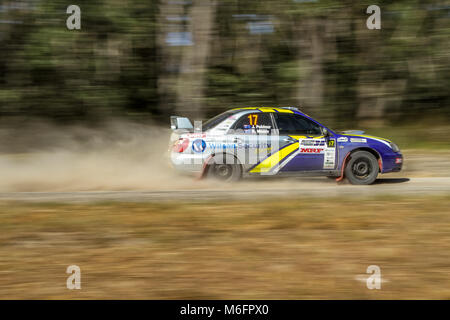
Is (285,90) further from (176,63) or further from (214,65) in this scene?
(176,63)

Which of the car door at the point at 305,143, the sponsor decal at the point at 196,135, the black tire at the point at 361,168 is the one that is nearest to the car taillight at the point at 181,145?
the sponsor decal at the point at 196,135

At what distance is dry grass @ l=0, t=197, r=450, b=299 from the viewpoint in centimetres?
518

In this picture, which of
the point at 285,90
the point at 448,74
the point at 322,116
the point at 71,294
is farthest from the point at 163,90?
the point at 71,294

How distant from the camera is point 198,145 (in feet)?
32.5

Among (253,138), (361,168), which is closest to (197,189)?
(253,138)

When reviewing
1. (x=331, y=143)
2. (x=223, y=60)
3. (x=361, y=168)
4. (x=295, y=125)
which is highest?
(x=223, y=60)

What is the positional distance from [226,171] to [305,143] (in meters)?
1.71

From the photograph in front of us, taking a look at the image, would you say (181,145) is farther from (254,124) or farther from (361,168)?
(361,168)

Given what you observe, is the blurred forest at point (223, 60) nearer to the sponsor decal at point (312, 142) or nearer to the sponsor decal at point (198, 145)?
the sponsor decal at point (198, 145)

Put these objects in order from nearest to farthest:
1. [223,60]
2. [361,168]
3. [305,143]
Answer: [305,143]
[361,168]
[223,60]

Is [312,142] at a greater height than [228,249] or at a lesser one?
greater

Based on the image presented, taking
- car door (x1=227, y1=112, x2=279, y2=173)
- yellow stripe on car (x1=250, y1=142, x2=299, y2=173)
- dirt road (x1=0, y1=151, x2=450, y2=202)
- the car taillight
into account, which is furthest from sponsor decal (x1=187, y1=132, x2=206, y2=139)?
yellow stripe on car (x1=250, y1=142, x2=299, y2=173)

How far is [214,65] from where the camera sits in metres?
18.6

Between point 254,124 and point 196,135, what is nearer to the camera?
point 196,135
